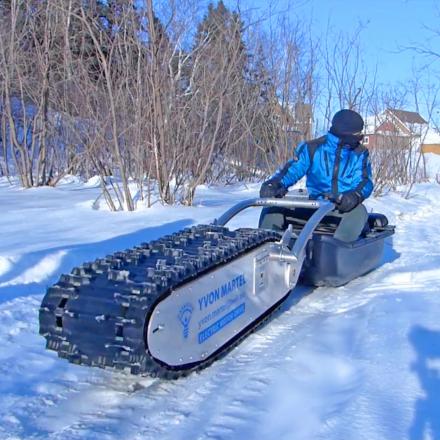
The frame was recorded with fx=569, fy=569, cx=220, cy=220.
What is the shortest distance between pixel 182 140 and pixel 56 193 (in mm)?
2791

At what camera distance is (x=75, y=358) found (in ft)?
8.18

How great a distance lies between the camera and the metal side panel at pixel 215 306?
2.52m

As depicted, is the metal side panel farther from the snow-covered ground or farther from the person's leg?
the person's leg

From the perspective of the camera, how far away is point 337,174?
4.82 metres

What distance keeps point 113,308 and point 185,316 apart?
376 millimetres

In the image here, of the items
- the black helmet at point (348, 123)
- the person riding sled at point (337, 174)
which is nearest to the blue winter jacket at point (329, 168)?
the person riding sled at point (337, 174)

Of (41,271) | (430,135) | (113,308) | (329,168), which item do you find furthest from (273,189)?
(430,135)

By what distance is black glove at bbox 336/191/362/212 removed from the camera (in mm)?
4352

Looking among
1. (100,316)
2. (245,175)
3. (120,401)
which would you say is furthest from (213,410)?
(245,175)

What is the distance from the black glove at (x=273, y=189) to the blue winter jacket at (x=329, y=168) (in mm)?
93

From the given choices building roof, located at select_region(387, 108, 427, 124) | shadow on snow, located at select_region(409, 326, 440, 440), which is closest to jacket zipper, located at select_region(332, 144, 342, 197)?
shadow on snow, located at select_region(409, 326, 440, 440)

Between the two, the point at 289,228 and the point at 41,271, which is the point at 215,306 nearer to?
the point at 289,228

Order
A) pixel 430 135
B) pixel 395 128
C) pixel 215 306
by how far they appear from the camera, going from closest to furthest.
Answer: pixel 215 306 < pixel 395 128 < pixel 430 135

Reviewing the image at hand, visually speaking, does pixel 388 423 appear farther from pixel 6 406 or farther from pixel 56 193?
pixel 56 193
